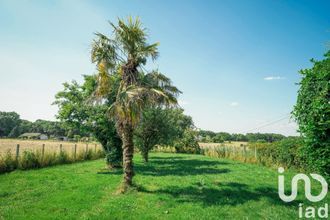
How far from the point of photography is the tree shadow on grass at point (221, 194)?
24.6 feet

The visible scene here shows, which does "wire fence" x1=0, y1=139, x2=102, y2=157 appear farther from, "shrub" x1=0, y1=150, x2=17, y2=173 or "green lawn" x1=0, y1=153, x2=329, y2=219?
"green lawn" x1=0, y1=153, x2=329, y2=219

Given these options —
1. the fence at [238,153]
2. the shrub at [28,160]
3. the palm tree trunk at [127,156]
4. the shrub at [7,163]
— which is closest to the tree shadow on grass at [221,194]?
the palm tree trunk at [127,156]

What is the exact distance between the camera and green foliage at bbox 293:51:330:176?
23.6 feet

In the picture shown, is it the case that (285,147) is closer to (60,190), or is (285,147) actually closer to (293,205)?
(293,205)

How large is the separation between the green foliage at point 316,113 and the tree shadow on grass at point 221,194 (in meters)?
1.67

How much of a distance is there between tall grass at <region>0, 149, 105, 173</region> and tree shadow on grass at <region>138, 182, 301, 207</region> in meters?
8.34

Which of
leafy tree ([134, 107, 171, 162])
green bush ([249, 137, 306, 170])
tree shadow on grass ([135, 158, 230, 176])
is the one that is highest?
leafy tree ([134, 107, 171, 162])

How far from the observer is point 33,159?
14.0 m

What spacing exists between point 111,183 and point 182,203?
4.08 metres

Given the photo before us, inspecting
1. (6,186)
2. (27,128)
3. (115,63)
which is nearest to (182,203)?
(115,63)

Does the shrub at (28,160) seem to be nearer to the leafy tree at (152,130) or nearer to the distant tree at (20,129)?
the leafy tree at (152,130)

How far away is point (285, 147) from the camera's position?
1602 cm

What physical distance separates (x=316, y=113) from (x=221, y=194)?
422cm

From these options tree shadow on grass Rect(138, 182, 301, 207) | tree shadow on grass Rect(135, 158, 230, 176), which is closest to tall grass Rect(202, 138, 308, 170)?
tree shadow on grass Rect(138, 182, 301, 207)
